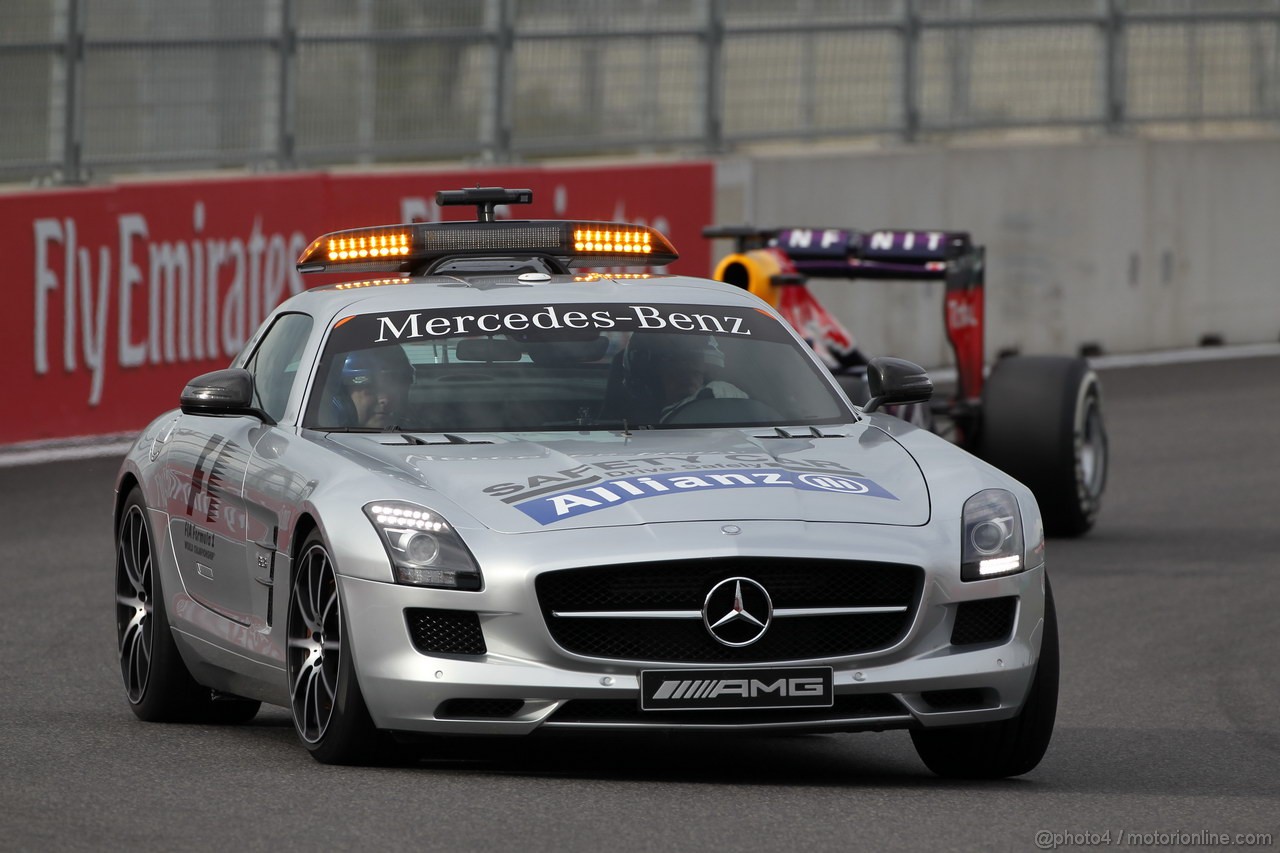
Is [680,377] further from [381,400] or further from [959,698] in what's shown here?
[959,698]

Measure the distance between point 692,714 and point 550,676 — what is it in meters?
0.37

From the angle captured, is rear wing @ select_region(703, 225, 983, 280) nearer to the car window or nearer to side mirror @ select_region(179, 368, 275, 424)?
the car window

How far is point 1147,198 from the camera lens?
24016 mm

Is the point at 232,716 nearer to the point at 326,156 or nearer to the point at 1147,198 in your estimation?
the point at 326,156

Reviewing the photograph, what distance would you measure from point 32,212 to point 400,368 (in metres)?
8.59

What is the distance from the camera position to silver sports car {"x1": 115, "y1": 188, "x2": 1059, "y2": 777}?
681cm

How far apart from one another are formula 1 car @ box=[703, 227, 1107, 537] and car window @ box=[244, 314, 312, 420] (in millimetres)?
4576

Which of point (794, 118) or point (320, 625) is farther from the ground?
point (794, 118)

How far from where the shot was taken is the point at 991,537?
23.5 feet

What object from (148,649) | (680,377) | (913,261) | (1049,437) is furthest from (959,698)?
(913,261)

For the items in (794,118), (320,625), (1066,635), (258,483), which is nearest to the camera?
(320,625)

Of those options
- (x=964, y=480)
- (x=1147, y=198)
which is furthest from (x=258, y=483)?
(x=1147, y=198)

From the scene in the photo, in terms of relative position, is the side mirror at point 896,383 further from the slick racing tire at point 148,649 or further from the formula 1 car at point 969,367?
the formula 1 car at point 969,367

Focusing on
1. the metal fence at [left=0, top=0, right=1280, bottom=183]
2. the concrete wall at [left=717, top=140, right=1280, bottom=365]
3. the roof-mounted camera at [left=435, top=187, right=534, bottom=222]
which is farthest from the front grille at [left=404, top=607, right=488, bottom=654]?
the concrete wall at [left=717, top=140, right=1280, bottom=365]
